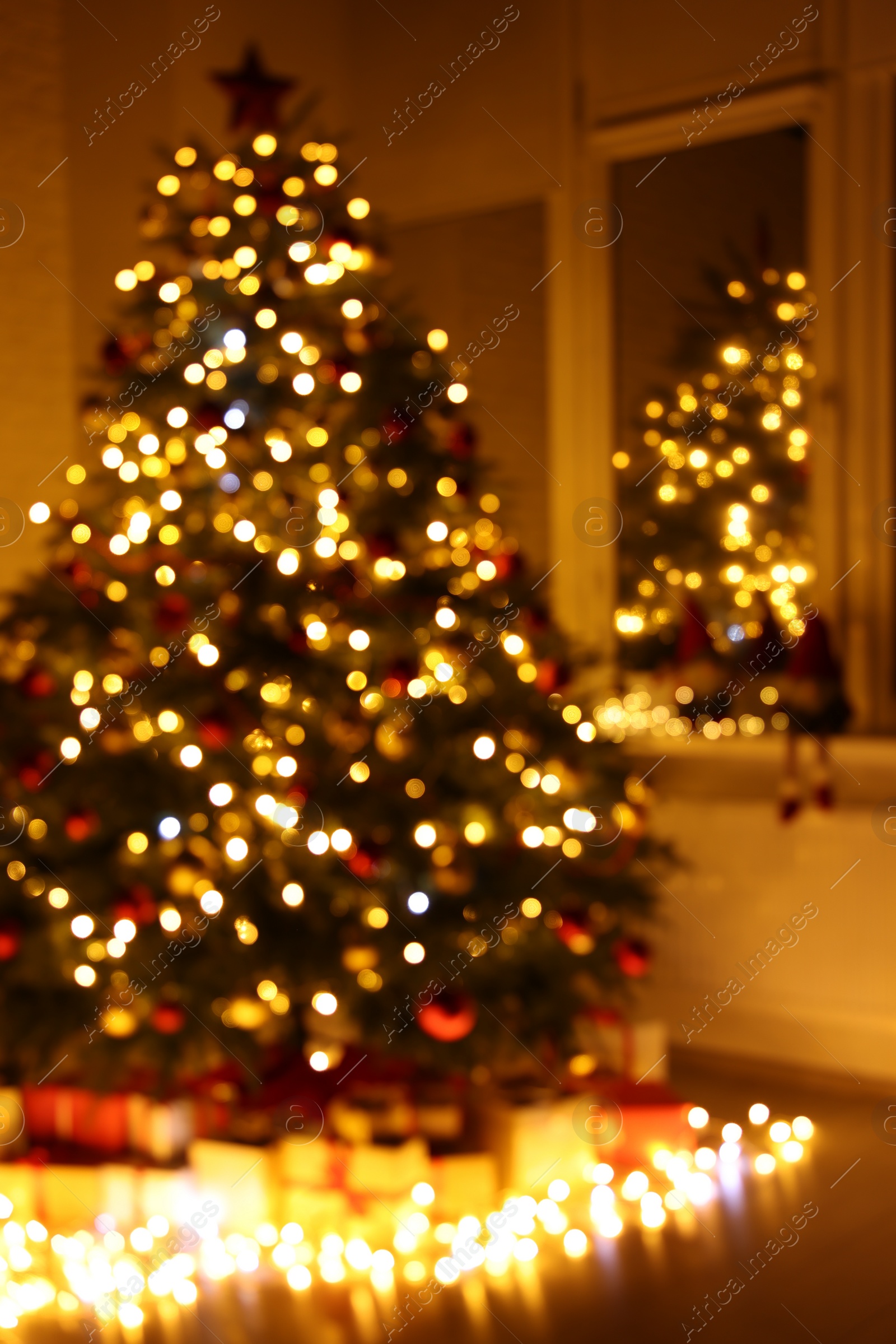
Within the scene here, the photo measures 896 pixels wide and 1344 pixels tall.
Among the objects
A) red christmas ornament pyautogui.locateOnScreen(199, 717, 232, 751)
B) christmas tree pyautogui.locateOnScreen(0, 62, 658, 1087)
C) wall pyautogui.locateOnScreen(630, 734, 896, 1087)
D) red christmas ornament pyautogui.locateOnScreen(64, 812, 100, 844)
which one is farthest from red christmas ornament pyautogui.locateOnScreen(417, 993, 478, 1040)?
wall pyautogui.locateOnScreen(630, 734, 896, 1087)

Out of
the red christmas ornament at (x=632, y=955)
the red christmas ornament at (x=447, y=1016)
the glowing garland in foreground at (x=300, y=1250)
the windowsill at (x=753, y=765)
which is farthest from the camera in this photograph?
the windowsill at (x=753, y=765)

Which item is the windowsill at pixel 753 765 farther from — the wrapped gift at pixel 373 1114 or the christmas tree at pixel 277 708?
the wrapped gift at pixel 373 1114

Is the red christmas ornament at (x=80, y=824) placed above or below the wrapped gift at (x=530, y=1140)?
above

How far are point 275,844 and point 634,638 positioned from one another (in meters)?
1.67

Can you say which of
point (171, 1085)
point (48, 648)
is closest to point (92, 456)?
point (48, 648)

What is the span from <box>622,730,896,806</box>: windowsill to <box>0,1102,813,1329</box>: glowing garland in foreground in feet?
3.66

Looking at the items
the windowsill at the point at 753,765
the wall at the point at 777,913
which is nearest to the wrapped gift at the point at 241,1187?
the wall at the point at 777,913

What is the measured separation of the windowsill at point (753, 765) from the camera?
3383 mm

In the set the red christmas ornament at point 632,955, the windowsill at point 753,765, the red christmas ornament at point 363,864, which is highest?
the windowsill at point 753,765

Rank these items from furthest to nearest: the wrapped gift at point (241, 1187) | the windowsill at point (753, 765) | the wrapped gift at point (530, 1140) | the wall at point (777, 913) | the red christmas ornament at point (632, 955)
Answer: the windowsill at point (753, 765) < the wall at point (777, 913) < the red christmas ornament at point (632, 955) < the wrapped gift at point (530, 1140) < the wrapped gift at point (241, 1187)

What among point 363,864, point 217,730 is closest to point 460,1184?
point 363,864

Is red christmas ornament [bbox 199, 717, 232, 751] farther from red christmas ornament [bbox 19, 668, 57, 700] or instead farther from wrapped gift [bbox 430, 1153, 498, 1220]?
wrapped gift [bbox 430, 1153, 498, 1220]

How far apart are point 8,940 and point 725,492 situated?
2288mm

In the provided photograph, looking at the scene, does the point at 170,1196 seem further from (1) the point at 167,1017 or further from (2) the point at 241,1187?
(1) the point at 167,1017
